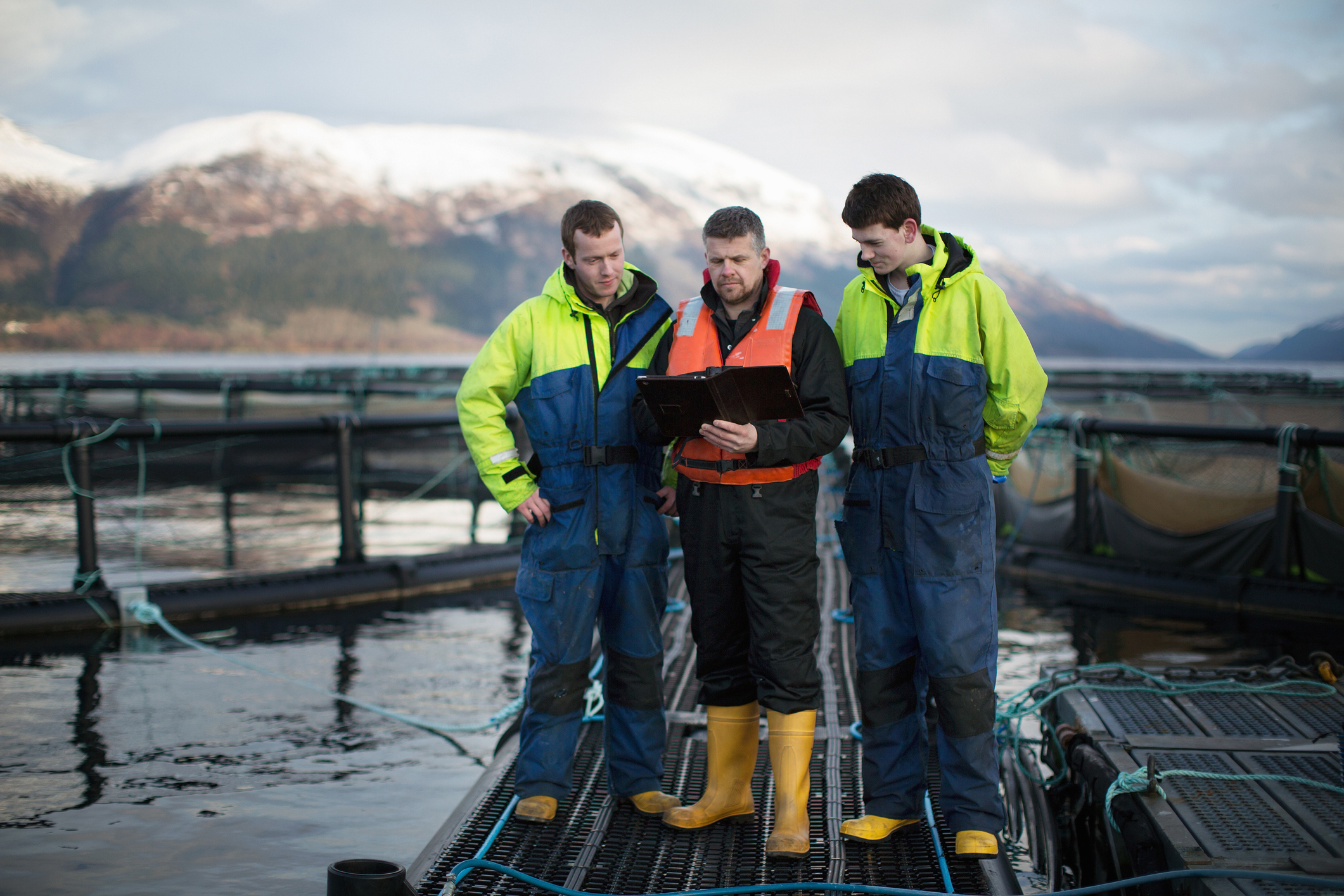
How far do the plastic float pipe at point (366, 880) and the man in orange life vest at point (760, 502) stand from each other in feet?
3.62

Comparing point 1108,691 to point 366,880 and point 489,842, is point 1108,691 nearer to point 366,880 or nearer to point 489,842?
point 489,842

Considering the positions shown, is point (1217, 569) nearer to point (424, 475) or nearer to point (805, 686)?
point (805, 686)

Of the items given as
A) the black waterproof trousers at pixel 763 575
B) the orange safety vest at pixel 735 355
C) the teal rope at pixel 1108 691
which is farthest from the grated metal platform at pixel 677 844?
the orange safety vest at pixel 735 355

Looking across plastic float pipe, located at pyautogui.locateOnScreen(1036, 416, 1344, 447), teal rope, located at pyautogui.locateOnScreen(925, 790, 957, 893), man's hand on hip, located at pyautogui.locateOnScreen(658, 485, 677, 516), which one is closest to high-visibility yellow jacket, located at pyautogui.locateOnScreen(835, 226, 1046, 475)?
man's hand on hip, located at pyautogui.locateOnScreen(658, 485, 677, 516)

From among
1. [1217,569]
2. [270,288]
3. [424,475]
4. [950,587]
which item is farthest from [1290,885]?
[270,288]

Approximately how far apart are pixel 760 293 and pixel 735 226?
0.78 ft

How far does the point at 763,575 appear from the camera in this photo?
2.87 m

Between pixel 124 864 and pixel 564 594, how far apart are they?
157cm

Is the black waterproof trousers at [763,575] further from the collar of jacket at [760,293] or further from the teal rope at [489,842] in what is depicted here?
the teal rope at [489,842]

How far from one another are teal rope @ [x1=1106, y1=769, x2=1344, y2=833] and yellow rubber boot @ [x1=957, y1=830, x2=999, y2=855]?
0.37 m

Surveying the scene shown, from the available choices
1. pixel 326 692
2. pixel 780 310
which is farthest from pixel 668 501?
pixel 326 692

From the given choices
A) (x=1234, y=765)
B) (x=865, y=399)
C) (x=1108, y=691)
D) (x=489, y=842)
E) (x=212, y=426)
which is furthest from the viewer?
(x=212, y=426)

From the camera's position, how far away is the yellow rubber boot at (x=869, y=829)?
291cm

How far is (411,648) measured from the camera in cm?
580
